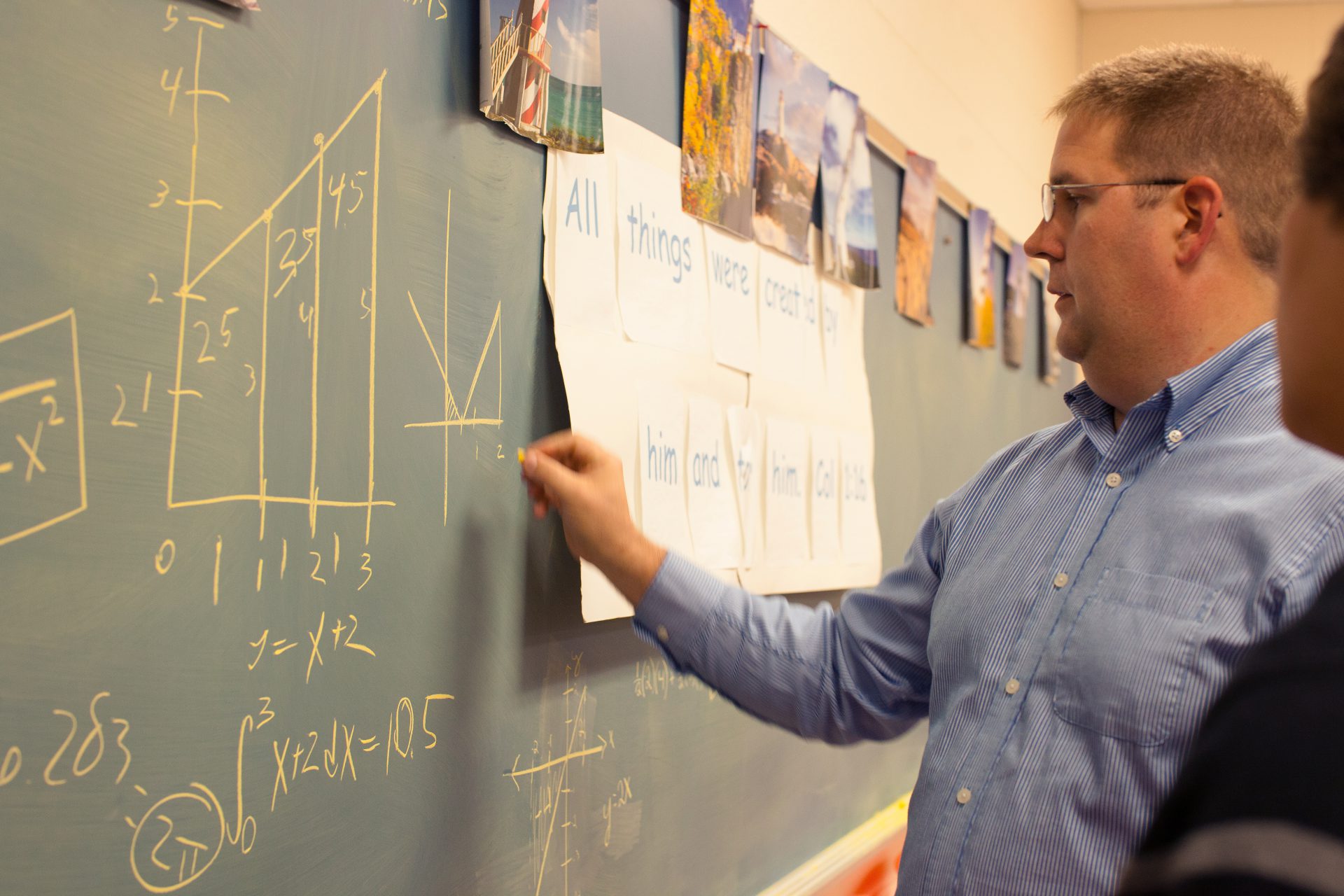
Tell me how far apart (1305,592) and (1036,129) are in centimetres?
277

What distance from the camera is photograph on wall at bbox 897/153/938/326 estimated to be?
202cm

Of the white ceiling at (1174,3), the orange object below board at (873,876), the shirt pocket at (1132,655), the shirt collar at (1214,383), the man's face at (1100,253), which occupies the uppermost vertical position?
the white ceiling at (1174,3)

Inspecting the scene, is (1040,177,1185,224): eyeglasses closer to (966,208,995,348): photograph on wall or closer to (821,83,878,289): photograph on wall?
(821,83,878,289): photograph on wall

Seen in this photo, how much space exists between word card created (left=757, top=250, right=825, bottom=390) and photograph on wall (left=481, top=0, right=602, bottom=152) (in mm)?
451

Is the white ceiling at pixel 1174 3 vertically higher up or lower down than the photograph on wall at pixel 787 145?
higher up

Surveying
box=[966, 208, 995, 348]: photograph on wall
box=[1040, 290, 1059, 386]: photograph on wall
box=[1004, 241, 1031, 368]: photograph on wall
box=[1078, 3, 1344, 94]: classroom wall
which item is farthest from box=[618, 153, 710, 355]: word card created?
box=[1078, 3, 1344, 94]: classroom wall

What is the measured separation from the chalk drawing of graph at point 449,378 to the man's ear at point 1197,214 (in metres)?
0.68

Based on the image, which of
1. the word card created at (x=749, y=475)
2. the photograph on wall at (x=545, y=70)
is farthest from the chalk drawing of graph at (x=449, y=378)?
the word card created at (x=749, y=475)

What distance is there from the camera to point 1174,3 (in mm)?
3852

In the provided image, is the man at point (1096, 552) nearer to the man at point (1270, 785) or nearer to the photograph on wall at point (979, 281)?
the man at point (1270, 785)

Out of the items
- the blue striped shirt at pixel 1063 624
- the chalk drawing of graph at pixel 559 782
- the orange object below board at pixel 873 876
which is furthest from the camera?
the orange object below board at pixel 873 876

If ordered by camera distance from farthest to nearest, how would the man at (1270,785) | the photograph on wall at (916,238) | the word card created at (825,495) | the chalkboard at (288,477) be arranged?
the photograph on wall at (916,238), the word card created at (825,495), the chalkboard at (288,477), the man at (1270,785)

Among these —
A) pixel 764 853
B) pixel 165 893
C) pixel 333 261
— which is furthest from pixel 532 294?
pixel 764 853

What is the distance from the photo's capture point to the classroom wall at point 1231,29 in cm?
380
